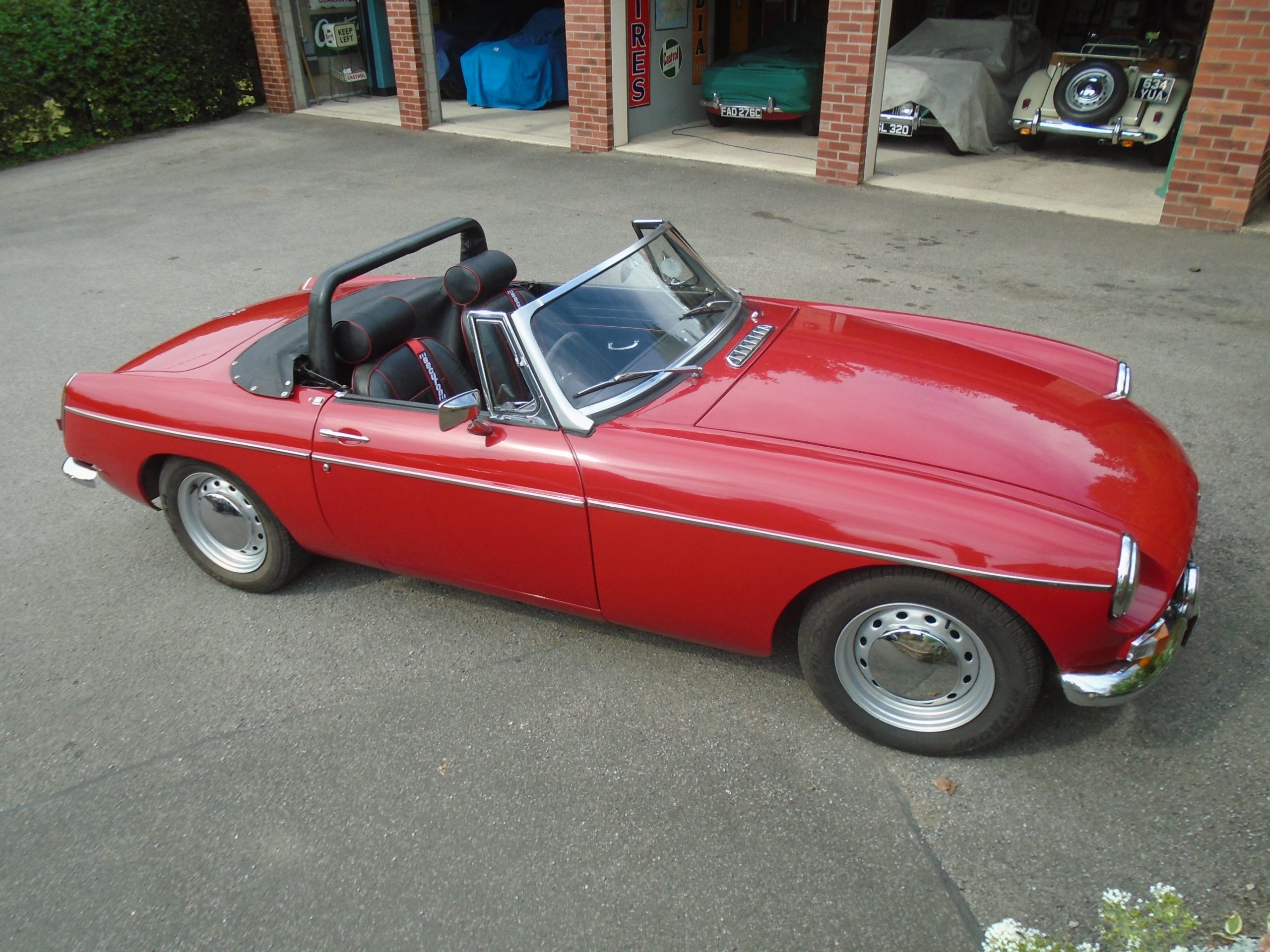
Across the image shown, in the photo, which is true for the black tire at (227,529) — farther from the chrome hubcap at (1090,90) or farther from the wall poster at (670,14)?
the wall poster at (670,14)

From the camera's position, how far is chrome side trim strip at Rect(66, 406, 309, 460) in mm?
3492

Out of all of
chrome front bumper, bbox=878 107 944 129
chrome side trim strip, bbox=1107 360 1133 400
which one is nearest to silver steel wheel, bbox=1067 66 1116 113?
chrome front bumper, bbox=878 107 944 129

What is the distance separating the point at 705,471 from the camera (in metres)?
2.89

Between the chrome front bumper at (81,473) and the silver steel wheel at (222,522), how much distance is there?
49 centimetres

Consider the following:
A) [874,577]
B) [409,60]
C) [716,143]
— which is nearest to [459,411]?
[874,577]

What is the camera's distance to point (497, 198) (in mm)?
9875

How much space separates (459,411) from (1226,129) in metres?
7.68

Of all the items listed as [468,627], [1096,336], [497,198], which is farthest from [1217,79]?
[468,627]

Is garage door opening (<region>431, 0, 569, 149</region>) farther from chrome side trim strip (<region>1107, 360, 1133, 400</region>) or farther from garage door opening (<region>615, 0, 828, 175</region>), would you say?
chrome side trim strip (<region>1107, 360, 1133, 400</region>)

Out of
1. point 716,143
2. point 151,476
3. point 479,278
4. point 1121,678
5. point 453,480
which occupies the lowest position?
point 716,143

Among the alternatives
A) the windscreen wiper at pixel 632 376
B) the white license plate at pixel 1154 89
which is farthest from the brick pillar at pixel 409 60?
the windscreen wiper at pixel 632 376

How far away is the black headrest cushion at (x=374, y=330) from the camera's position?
141 inches

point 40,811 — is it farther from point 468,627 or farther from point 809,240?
point 809,240

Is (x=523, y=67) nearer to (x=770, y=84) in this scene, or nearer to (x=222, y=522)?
(x=770, y=84)
